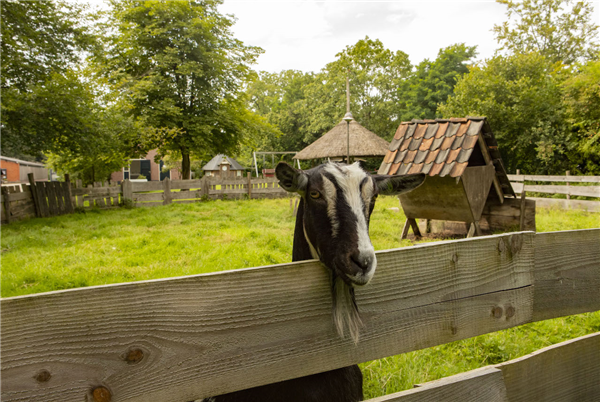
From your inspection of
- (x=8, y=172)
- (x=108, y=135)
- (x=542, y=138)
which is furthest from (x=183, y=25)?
(x=8, y=172)

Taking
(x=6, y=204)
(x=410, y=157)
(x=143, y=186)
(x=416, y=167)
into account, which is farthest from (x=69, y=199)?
(x=416, y=167)

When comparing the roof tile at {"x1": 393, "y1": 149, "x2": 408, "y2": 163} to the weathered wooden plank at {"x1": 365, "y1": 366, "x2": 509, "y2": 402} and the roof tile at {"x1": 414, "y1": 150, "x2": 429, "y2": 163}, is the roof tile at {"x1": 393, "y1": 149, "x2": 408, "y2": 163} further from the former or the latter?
the weathered wooden plank at {"x1": 365, "y1": 366, "x2": 509, "y2": 402}

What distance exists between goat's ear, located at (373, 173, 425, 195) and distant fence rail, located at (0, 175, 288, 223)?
42.8ft

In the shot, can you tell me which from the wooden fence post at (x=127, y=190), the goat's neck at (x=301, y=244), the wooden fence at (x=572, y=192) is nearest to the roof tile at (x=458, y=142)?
the goat's neck at (x=301, y=244)

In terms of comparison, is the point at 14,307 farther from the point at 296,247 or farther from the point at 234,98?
the point at 234,98

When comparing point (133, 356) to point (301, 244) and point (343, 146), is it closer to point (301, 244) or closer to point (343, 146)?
point (301, 244)

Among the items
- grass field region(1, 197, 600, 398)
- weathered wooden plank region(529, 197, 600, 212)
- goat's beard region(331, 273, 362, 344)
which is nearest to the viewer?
goat's beard region(331, 273, 362, 344)

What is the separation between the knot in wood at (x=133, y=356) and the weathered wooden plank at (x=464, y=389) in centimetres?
81

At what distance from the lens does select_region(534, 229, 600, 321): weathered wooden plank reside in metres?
1.55

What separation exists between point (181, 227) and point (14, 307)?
33.9 ft

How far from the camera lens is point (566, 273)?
161 cm

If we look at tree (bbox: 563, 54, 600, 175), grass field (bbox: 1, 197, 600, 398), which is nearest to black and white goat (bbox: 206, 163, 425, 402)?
grass field (bbox: 1, 197, 600, 398)

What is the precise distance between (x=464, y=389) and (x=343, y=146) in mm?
20575

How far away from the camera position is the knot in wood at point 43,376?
837 mm
